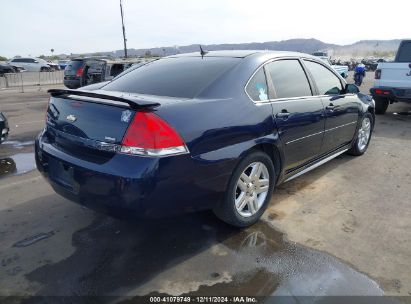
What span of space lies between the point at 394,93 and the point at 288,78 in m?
6.54

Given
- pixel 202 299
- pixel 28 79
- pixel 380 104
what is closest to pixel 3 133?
pixel 202 299

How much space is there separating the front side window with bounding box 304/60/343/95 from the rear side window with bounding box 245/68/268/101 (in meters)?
1.07

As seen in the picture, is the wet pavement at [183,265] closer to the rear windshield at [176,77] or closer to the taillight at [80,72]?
the rear windshield at [176,77]

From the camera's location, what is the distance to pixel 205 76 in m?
3.56

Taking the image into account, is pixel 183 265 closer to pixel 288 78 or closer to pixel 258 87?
pixel 258 87

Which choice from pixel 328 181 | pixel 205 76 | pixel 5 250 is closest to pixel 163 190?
pixel 205 76

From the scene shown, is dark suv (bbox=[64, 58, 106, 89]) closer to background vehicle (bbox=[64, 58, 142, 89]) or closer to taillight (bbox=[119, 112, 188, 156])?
background vehicle (bbox=[64, 58, 142, 89])

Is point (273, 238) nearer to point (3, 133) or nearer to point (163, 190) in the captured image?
point (163, 190)

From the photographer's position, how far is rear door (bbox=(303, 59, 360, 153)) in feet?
15.3

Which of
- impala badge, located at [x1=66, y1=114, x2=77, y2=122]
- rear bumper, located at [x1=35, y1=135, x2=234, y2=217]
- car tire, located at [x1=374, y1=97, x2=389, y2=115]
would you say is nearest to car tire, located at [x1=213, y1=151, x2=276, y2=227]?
rear bumper, located at [x1=35, y1=135, x2=234, y2=217]

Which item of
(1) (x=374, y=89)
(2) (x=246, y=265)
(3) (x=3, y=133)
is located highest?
(1) (x=374, y=89)

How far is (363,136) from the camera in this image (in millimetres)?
6211

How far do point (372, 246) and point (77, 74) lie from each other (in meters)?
12.7

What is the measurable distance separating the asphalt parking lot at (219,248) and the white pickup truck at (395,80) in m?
5.45
